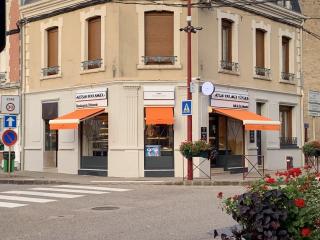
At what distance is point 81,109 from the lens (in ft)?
72.5

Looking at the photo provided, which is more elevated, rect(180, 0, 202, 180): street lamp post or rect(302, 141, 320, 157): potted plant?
rect(180, 0, 202, 180): street lamp post

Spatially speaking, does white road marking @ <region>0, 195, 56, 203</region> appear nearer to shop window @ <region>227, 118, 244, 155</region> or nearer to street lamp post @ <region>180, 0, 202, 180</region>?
street lamp post @ <region>180, 0, 202, 180</region>

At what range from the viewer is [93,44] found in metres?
22.1

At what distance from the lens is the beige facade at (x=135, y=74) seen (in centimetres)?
2073

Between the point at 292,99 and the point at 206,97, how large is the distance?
7.06m

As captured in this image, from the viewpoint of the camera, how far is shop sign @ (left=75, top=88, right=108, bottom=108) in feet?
69.4

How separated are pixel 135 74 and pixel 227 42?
15.0 feet

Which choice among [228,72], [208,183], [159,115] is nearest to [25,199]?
[208,183]

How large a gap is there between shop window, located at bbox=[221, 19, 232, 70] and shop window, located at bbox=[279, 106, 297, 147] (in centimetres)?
485

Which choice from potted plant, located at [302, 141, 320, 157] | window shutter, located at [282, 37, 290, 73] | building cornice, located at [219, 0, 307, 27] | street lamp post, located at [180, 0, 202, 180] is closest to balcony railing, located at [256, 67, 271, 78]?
window shutter, located at [282, 37, 290, 73]

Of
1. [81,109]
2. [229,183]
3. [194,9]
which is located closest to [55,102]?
[81,109]

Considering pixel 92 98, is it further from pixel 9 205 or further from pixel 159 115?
pixel 9 205

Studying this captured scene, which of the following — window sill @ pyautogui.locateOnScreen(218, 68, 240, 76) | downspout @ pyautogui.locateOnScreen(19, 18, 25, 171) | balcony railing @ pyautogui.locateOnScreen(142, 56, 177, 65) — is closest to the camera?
balcony railing @ pyautogui.locateOnScreen(142, 56, 177, 65)

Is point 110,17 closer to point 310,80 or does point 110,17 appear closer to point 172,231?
point 172,231
